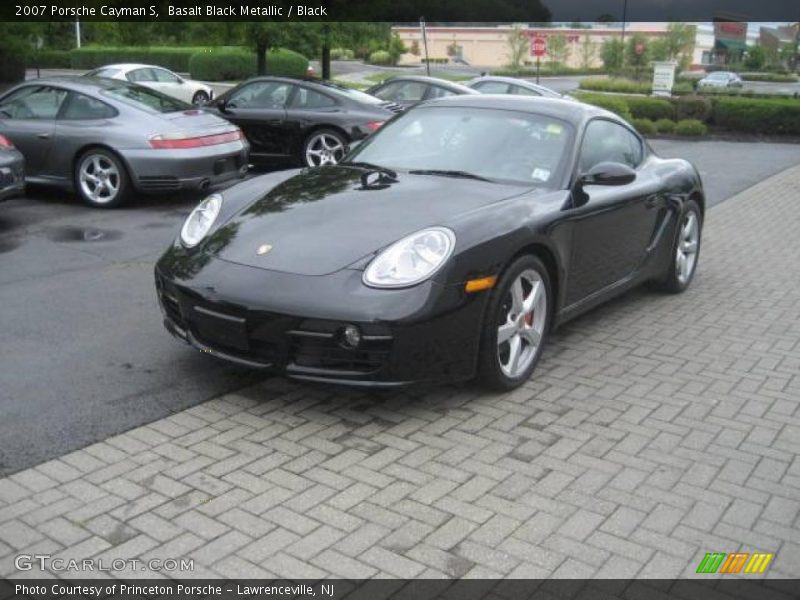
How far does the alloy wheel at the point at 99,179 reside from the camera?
29.7ft

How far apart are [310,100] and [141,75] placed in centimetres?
1448

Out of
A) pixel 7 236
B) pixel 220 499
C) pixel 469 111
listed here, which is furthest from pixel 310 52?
pixel 220 499

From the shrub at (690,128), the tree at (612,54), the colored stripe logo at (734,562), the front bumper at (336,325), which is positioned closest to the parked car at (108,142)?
the front bumper at (336,325)

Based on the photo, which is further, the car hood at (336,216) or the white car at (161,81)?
the white car at (161,81)

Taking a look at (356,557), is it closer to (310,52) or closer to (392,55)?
(310,52)

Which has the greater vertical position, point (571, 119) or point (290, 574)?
point (571, 119)

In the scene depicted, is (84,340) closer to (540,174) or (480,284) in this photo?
(480,284)

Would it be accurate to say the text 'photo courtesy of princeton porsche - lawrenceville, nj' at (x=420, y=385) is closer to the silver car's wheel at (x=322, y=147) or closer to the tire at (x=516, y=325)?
the tire at (x=516, y=325)

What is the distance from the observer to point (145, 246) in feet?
24.7

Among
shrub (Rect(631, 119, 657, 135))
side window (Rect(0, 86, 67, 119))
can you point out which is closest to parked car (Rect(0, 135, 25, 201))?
side window (Rect(0, 86, 67, 119))

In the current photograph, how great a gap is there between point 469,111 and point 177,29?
15083 millimetres

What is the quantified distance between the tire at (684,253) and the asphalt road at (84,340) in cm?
350

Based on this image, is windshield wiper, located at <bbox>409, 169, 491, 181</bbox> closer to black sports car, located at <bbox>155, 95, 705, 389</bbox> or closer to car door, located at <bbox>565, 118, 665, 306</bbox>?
black sports car, located at <bbox>155, 95, 705, 389</bbox>

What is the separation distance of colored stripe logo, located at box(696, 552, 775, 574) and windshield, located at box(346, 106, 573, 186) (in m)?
2.53
